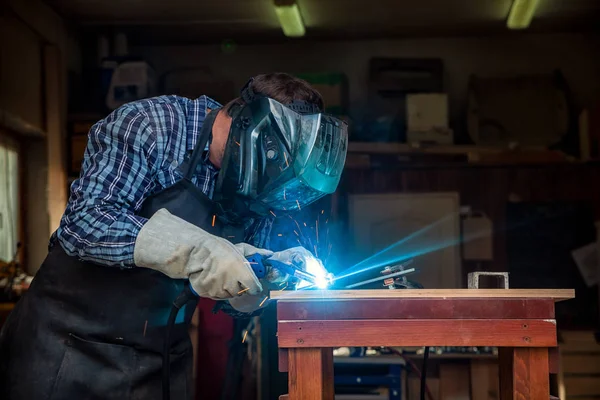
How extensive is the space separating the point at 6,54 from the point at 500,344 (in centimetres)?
380

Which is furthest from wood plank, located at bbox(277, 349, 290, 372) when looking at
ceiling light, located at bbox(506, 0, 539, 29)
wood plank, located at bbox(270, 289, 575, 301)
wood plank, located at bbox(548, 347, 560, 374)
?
ceiling light, located at bbox(506, 0, 539, 29)

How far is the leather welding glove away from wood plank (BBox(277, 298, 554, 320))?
19cm

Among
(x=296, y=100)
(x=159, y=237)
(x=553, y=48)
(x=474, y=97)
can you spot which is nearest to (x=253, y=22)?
(x=474, y=97)

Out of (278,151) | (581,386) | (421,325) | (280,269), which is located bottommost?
(581,386)

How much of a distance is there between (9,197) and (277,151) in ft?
11.2

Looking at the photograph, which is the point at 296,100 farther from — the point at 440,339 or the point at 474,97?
the point at 474,97

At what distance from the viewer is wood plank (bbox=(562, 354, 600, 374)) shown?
498 cm

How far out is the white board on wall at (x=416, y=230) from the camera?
5.61 metres

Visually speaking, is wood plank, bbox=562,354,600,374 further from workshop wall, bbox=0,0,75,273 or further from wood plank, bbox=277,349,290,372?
wood plank, bbox=277,349,290,372

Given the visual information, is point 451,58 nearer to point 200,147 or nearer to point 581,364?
point 581,364

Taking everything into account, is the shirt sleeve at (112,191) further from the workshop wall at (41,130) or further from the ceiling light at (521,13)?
the ceiling light at (521,13)

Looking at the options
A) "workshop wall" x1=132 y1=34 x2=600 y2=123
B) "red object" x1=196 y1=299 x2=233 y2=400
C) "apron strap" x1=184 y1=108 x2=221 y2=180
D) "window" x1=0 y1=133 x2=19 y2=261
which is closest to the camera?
"apron strap" x1=184 y1=108 x2=221 y2=180

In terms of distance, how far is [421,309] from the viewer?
174cm

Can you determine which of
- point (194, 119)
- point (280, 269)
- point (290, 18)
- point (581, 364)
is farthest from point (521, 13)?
point (280, 269)
